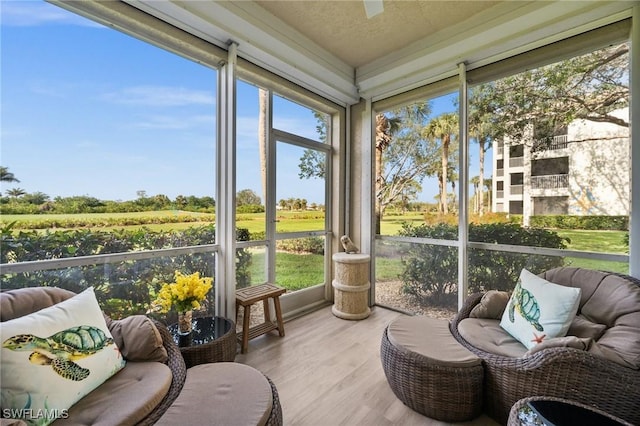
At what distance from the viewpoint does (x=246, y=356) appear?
239 centimetres

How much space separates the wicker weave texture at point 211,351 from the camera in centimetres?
183

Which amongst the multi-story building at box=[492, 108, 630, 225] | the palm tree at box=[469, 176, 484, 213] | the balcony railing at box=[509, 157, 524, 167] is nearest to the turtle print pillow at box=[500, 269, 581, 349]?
the multi-story building at box=[492, 108, 630, 225]

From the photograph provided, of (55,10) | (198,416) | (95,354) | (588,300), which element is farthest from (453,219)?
(55,10)

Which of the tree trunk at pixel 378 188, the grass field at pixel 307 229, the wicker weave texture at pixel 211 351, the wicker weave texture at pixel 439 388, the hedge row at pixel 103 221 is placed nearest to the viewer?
the wicker weave texture at pixel 439 388

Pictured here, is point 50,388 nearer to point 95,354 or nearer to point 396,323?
point 95,354

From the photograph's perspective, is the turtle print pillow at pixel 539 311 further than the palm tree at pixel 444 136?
No

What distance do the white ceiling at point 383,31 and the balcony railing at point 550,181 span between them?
4.00 ft

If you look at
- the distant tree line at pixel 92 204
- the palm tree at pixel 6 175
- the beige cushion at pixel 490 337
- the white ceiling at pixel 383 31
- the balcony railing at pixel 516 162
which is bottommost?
the beige cushion at pixel 490 337

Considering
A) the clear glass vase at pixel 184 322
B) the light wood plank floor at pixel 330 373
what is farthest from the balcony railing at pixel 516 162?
the clear glass vase at pixel 184 322

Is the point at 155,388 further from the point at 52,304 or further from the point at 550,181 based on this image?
the point at 550,181

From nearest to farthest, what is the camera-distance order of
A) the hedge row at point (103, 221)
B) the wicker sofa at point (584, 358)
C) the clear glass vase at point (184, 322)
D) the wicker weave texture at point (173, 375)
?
the wicker weave texture at point (173, 375) → the wicker sofa at point (584, 358) → the hedge row at point (103, 221) → the clear glass vase at point (184, 322)

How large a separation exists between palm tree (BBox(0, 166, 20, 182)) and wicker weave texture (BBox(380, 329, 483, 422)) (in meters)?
2.74

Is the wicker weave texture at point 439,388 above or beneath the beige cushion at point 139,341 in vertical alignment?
beneath

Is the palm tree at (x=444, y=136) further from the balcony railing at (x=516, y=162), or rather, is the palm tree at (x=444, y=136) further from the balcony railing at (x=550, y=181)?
the balcony railing at (x=550, y=181)
